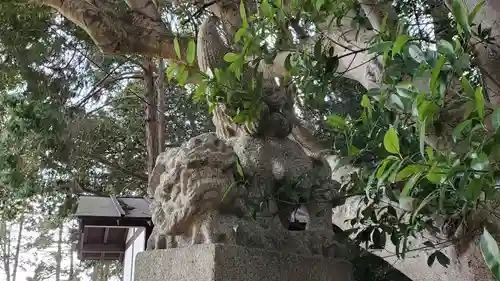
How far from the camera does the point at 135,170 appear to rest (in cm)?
877

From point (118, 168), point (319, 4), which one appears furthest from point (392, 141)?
point (118, 168)

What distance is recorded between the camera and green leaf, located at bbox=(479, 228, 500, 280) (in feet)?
2.33

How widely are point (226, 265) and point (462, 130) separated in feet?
3.48

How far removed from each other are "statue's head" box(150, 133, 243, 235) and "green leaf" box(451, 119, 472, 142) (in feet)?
3.21

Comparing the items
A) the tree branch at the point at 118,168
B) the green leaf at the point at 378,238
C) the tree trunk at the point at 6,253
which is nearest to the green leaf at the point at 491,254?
the green leaf at the point at 378,238

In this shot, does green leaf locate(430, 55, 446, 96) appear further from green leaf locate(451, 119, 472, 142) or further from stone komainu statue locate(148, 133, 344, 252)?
stone komainu statue locate(148, 133, 344, 252)

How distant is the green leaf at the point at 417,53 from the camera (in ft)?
3.40

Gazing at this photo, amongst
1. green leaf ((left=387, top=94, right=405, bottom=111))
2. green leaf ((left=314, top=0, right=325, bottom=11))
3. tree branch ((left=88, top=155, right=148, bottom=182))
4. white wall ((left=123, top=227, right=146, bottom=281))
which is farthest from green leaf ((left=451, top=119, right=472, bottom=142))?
tree branch ((left=88, top=155, right=148, bottom=182))

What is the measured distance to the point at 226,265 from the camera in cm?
177

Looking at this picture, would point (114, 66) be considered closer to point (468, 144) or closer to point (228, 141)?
point (228, 141)

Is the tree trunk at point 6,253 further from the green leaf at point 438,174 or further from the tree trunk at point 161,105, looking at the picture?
the green leaf at point 438,174

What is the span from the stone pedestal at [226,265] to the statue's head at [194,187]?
0.11 m

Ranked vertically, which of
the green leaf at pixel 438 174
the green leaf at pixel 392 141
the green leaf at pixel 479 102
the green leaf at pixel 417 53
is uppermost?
the green leaf at pixel 417 53

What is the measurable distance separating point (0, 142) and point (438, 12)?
505 cm
